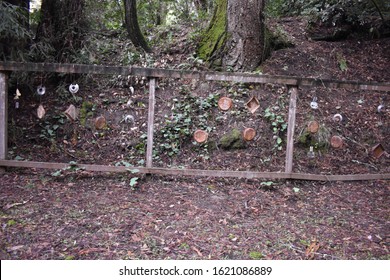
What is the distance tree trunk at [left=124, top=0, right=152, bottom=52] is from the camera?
655 cm

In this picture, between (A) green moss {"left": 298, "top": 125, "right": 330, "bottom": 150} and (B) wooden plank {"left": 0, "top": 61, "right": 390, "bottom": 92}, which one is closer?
(B) wooden plank {"left": 0, "top": 61, "right": 390, "bottom": 92}

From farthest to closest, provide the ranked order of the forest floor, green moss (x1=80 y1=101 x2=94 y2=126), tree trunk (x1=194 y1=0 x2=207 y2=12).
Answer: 1. tree trunk (x1=194 y1=0 x2=207 y2=12)
2. green moss (x1=80 y1=101 x2=94 y2=126)
3. the forest floor

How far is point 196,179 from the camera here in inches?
192

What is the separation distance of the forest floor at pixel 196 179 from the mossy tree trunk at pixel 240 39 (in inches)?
15.0

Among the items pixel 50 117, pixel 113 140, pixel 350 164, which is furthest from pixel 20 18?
pixel 350 164

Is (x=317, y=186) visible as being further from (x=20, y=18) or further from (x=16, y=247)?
(x=20, y=18)

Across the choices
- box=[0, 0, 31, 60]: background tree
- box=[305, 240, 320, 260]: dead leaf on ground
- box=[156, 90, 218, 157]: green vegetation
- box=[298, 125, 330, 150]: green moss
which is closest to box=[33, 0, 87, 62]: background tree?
box=[0, 0, 31, 60]: background tree

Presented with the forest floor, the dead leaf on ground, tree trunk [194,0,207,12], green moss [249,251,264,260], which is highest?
tree trunk [194,0,207,12]

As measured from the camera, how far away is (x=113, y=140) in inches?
222

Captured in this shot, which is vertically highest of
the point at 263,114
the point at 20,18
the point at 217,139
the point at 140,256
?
the point at 20,18

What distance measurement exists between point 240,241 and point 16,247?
7.21ft

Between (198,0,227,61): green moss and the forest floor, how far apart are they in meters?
0.38

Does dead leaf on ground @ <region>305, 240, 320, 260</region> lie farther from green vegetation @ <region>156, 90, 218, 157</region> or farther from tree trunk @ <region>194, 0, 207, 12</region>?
tree trunk @ <region>194, 0, 207, 12</region>

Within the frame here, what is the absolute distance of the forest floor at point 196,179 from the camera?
338 centimetres
